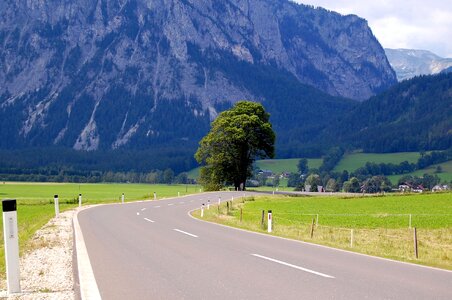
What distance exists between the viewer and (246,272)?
1311cm

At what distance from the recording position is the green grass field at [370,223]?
74.6ft

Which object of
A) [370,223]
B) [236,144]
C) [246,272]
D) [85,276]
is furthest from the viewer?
[236,144]

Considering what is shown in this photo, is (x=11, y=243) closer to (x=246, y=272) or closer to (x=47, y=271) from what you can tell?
(x=47, y=271)

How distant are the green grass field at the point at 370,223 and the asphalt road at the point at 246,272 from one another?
266 centimetres

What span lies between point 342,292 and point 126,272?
16.4 ft

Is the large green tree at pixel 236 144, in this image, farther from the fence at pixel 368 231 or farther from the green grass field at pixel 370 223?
the fence at pixel 368 231

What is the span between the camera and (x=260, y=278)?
12305 mm

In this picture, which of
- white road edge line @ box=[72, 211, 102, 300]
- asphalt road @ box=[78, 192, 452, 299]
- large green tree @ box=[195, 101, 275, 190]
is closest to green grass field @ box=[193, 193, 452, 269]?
asphalt road @ box=[78, 192, 452, 299]

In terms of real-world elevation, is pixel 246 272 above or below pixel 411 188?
above

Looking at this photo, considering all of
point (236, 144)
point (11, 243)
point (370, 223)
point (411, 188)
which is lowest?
point (411, 188)

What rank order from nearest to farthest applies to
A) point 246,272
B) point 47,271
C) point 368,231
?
point 246,272 → point 47,271 → point 368,231

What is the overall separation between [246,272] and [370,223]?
28.1 m

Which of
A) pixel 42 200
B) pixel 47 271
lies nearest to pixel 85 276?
pixel 47 271

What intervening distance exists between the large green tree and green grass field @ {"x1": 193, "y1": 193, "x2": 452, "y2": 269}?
49.1 feet
